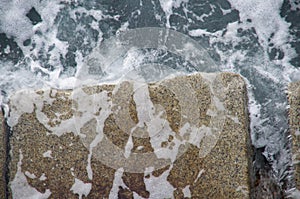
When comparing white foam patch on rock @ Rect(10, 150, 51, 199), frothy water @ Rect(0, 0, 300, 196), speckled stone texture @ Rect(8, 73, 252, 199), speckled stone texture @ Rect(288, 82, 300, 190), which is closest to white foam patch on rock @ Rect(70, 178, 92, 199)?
speckled stone texture @ Rect(8, 73, 252, 199)

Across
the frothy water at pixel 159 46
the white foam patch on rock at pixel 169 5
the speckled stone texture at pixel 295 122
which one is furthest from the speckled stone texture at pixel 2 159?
the speckled stone texture at pixel 295 122

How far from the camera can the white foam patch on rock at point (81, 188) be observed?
296 cm

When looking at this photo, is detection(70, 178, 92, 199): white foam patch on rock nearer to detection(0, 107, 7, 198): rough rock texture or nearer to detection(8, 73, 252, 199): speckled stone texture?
detection(8, 73, 252, 199): speckled stone texture

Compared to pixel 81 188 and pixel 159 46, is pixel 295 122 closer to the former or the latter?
pixel 159 46

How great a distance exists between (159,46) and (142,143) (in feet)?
3.34

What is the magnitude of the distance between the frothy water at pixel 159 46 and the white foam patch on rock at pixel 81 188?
3.04 ft

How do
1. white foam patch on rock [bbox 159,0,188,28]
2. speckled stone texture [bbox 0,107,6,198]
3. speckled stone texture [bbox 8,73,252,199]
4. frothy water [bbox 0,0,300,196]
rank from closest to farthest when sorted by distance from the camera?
speckled stone texture [bbox 8,73,252,199]
speckled stone texture [bbox 0,107,6,198]
frothy water [bbox 0,0,300,196]
white foam patch on rock [bbox 159,0,188,28]

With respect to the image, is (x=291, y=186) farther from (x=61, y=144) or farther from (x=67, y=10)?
(x=67, y=10)

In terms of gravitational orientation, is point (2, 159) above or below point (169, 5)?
below

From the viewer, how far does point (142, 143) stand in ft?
9.62

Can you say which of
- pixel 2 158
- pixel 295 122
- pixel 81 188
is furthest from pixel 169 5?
pixel 2 158

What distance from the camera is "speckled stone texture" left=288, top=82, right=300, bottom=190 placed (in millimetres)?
3018

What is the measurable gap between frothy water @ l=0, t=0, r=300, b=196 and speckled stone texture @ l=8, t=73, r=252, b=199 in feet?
1.29

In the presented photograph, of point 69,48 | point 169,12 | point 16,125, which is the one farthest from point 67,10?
point 16,125
